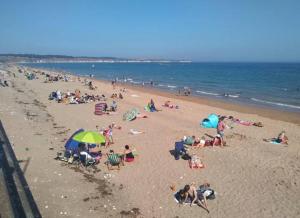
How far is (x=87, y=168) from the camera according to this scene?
12.4 m

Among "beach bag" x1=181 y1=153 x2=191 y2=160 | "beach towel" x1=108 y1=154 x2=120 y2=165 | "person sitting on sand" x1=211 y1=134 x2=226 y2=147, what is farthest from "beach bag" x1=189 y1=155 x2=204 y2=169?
"person sitting on sand" x1=211 y1=134 x2=226 y2=147

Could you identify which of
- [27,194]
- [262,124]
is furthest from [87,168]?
[262,124]

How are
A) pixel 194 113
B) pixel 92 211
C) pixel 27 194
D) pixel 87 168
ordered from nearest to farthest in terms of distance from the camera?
1. pixel 92 211
2. pixel 27 194
3. pixel 87 168
4. pixel 194 113

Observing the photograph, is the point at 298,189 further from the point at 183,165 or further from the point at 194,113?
the point at 194,113

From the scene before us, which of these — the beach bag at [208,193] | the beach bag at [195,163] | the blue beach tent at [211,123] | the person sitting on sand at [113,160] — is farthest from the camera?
the blue beach tent at [211,123]

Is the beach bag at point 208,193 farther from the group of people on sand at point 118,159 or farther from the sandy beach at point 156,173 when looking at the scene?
the group of people on sand at point 118,159

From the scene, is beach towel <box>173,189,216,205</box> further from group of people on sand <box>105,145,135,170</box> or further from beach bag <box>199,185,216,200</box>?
group of people on sand <box>105,145,135,170</box>

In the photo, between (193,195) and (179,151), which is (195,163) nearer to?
(179,151)

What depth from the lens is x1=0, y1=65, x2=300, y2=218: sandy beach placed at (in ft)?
31.1

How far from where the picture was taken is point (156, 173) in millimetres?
12055

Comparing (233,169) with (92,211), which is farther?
(233,169)

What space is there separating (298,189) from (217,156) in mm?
3812

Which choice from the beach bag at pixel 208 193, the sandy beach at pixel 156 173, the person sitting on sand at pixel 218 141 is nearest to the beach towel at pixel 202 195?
the beach bag at pixel 208 193

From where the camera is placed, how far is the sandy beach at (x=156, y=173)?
947 centimetres
